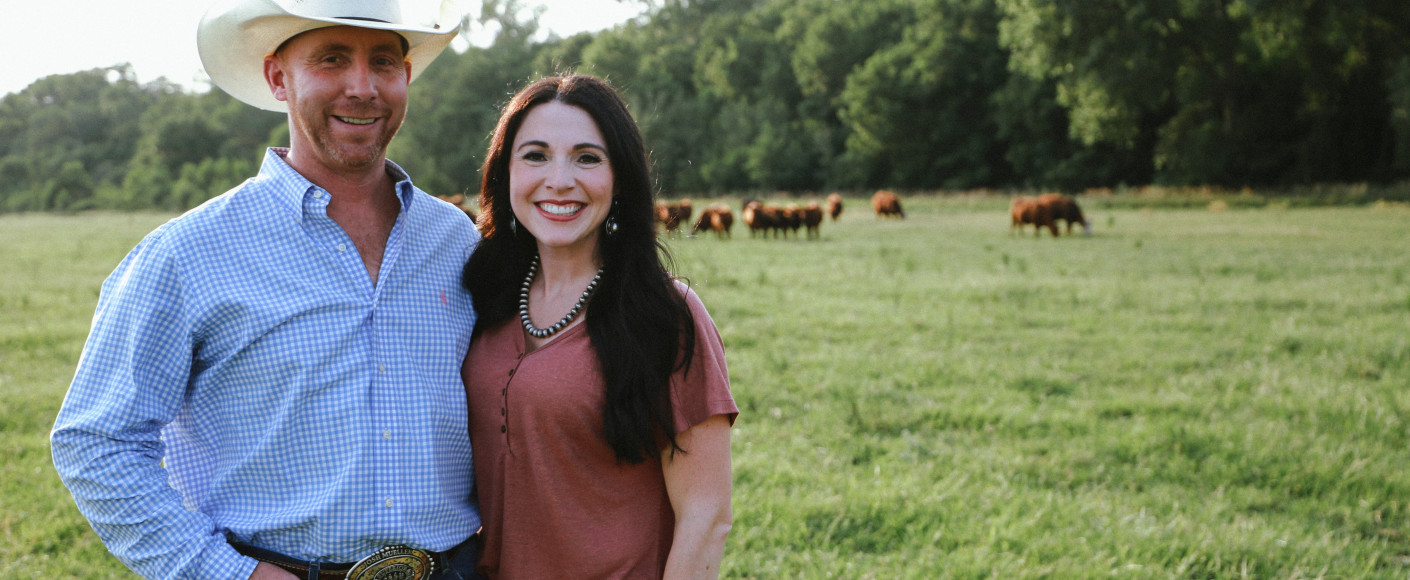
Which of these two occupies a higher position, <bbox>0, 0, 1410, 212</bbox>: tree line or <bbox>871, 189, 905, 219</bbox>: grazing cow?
<bbox>0, 0, 1410, 212</bbox>: tree line

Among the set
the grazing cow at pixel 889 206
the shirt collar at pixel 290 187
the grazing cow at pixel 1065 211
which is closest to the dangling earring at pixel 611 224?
the shirt collar at pixel 290 187

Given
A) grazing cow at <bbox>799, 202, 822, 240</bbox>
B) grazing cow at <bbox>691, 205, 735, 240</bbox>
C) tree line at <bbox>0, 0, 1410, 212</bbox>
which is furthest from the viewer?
tree line at <bbox>0, 0, 1410, 212</bbox>

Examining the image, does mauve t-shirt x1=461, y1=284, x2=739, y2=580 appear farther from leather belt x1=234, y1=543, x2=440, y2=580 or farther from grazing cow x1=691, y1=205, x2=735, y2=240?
grazing cow x1=691, y1=205, x2=735, y2=240

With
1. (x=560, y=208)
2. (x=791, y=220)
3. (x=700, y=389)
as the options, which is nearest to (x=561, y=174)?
(x=560, y=208)

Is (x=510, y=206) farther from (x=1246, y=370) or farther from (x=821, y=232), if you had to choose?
(x=821, y=232)

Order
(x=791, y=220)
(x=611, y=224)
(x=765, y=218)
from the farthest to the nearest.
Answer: (x=765, y=218) → (x=791, y=220) → (x=611, y=224)

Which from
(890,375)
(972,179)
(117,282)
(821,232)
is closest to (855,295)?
(890,375)

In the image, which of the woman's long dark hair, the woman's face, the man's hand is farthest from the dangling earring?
the man's hand

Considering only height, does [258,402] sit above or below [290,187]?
below

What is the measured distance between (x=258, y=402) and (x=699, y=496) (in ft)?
3.47

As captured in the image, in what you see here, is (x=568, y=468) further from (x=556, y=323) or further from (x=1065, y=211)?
(x=1065, y=211)

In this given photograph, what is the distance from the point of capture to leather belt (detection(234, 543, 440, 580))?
2.11m

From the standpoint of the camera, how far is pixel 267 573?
2.04m

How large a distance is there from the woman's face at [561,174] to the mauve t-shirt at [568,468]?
25cm
